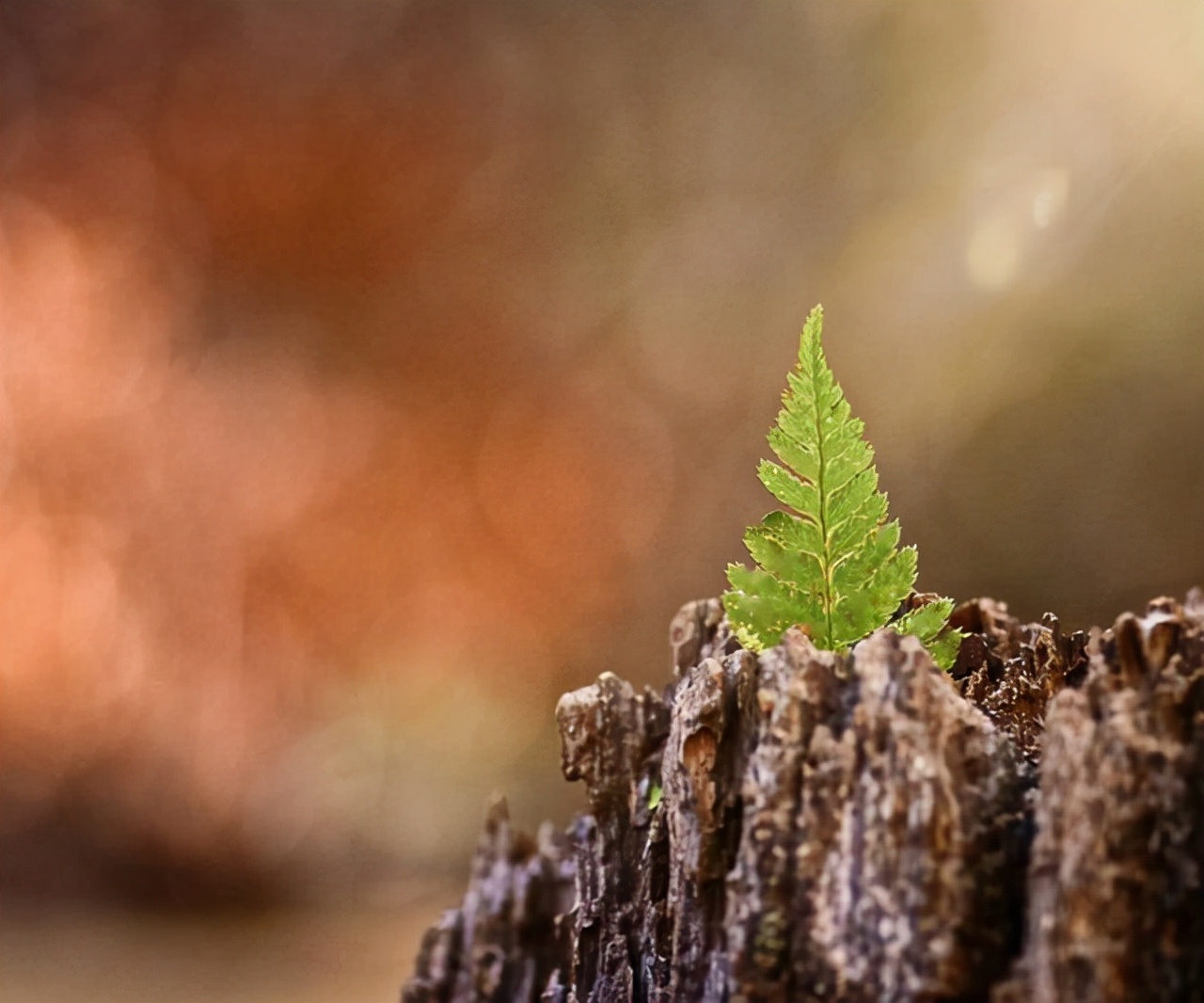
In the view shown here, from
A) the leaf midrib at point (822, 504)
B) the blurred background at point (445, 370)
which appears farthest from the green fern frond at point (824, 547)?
the blurred background at point (445, 370)

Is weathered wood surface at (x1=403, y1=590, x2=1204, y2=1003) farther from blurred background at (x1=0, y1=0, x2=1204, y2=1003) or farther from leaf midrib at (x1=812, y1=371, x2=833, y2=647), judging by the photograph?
blurred background at (x1=0, y1=0, x2=1204, y2=1003)

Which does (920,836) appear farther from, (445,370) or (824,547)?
(445,370)

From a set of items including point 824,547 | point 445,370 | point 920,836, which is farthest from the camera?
point 445,370

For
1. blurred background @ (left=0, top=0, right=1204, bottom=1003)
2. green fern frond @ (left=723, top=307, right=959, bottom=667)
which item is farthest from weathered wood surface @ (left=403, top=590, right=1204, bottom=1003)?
blurred background @ (left=0, top=0, right=1204, bottom=1003)

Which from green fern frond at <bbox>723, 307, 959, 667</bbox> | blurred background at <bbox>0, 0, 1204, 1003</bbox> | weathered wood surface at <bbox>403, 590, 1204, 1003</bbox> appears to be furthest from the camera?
blurred background at <bbox>0, 0, 1204, 1003</bbox>

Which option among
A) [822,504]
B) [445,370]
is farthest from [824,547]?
[445,370]
